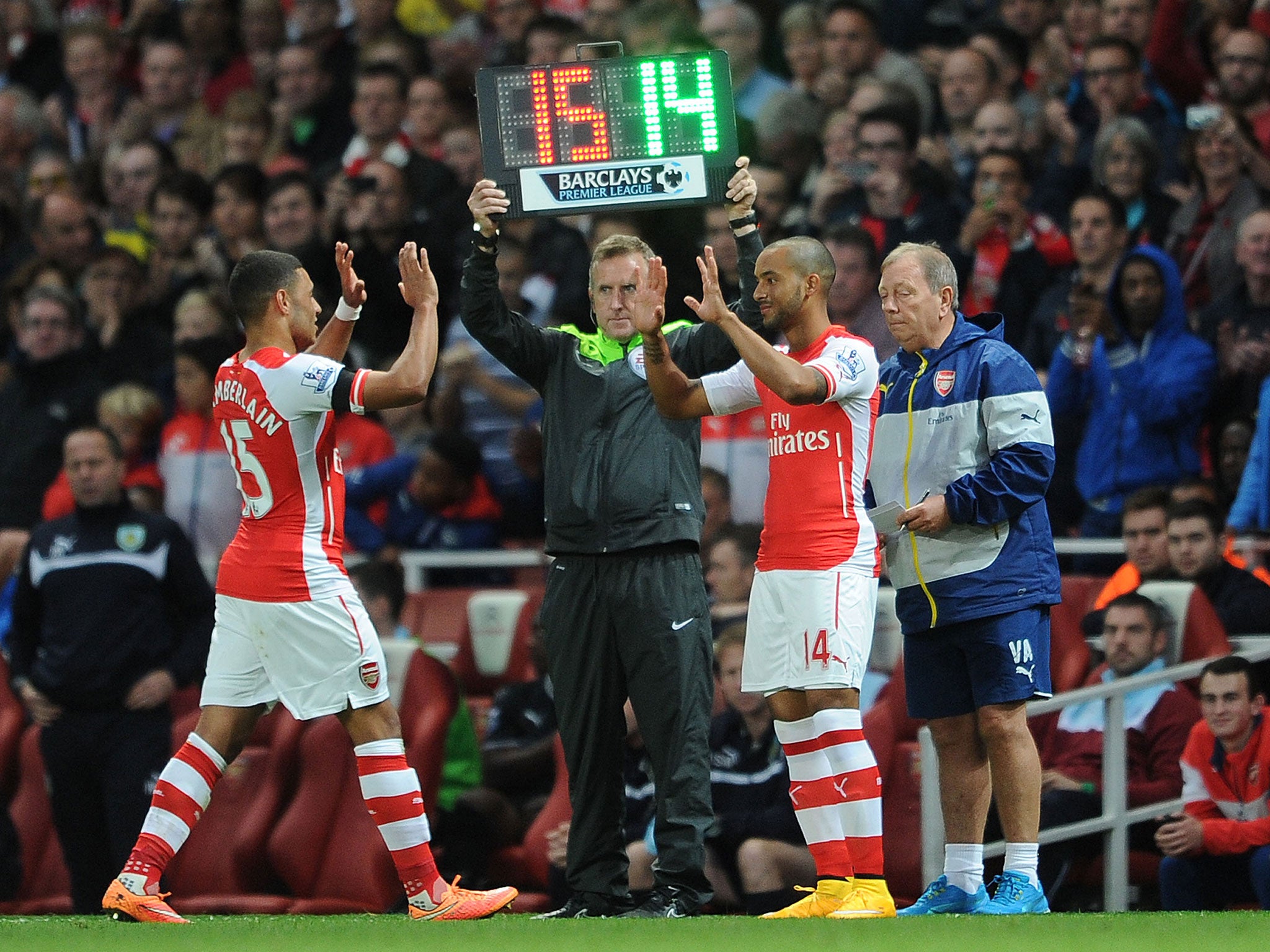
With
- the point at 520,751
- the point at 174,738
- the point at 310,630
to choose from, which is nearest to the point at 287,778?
the point at 174,738

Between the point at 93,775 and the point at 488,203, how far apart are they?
153 inches

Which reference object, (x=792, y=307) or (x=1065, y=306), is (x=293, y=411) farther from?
(x=1065, y=306)

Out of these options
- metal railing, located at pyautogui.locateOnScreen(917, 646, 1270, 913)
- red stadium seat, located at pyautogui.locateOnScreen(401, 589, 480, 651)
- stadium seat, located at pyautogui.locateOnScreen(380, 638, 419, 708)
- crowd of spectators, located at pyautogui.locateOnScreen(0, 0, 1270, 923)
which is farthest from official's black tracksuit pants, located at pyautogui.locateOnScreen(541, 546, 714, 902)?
red stadium seat, located at pyautogui.locateOnScreen(401, 589, 480, 651)

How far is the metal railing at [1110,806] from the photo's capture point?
26.3ft

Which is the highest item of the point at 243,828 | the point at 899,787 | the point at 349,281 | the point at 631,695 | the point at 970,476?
the point at 349,281

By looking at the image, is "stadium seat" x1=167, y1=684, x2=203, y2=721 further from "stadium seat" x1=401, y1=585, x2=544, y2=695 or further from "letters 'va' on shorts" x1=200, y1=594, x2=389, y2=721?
"letters 'va' on shorts" x1=200, y1=594, x2=389, y2=721

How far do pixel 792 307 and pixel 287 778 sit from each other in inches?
172

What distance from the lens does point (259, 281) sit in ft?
22.4

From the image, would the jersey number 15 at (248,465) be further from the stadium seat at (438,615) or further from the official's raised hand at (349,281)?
the stadium seat at (438,615)

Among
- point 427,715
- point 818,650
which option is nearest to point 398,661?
point 427,715

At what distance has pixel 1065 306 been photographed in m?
9.73

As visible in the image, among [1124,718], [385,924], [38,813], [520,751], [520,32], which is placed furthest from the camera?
[520,32]

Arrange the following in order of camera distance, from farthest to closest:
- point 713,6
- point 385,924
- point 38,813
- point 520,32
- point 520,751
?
1. point 520,32
2. point 713,6
3. point 38,813
4. point 520,751
5. point 385,924

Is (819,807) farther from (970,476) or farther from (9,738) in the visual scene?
(9,738)
